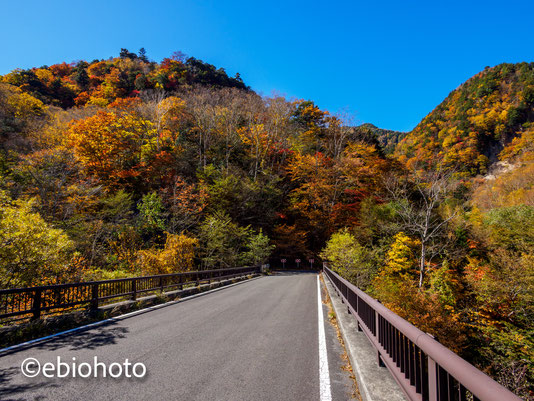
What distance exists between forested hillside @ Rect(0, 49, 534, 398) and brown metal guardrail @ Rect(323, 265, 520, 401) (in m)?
10.4

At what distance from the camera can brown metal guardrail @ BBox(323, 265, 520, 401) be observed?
4.36 ft

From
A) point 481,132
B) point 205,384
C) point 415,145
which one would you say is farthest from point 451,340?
point 415,145

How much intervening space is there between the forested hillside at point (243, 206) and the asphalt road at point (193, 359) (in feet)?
17.7

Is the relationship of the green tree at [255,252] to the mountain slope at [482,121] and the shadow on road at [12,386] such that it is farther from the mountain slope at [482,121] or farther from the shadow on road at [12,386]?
the mountain slope at [482,121]

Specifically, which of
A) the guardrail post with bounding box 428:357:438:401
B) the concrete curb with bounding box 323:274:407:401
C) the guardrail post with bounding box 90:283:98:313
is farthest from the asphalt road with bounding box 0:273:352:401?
the guardrail post with bounding box 428:357:438:401

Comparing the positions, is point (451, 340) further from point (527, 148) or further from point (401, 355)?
point (527, 148)

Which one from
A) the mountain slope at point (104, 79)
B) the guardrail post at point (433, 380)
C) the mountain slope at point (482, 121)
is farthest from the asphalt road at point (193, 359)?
the mountain slope at point (482, 121)

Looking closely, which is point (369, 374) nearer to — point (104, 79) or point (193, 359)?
point (193, 359)

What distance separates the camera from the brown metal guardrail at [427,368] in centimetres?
133

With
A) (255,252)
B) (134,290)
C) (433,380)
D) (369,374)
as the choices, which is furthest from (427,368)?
(255,252)

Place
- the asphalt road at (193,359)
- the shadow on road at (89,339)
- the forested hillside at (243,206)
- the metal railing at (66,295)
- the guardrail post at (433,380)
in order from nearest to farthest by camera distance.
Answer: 1. the guardrail post at (433,380)
2. the asphalt road at (193,359)
3. the shadow on road at (89,339)
4. the metal railing at (66,295)
5. the forested hillside at (243,206)

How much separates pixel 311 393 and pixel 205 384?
1.39 meters

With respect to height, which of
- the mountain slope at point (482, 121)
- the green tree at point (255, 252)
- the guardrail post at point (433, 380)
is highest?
the mountain slope at point (482, 121)

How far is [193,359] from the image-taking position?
427cm
